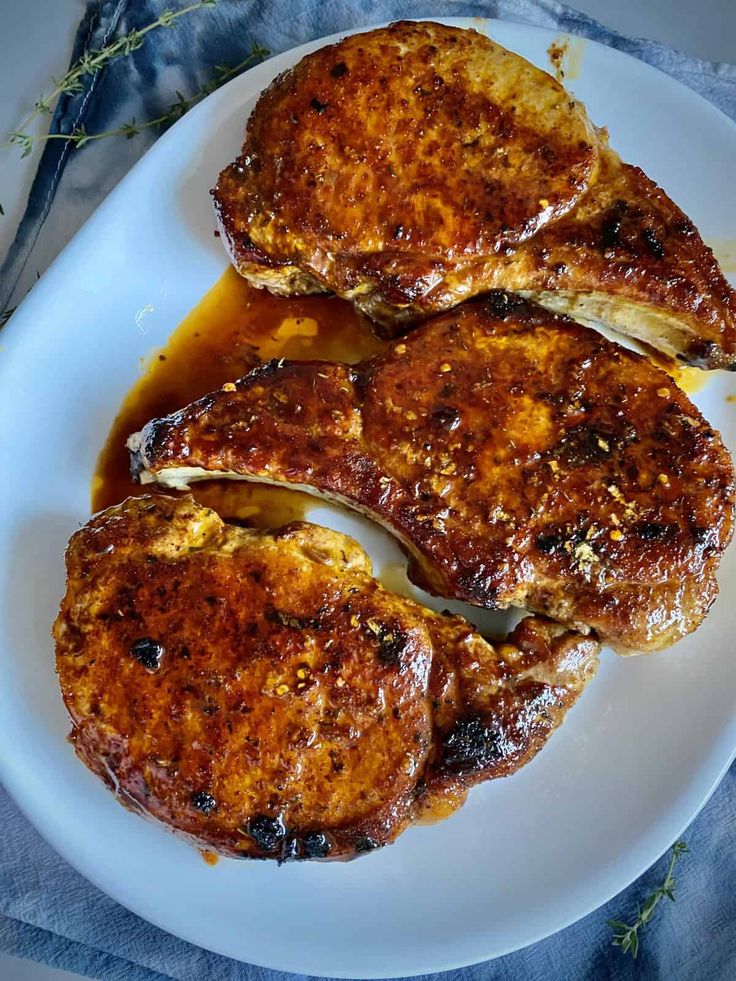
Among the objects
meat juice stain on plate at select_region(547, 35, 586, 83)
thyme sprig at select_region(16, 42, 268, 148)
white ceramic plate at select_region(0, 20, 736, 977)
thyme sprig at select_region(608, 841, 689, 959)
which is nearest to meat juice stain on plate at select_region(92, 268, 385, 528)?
white ceramic plate at select_region(0, 20, 736, 977)

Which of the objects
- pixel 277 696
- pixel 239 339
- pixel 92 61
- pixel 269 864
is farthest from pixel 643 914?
pixel 92 61

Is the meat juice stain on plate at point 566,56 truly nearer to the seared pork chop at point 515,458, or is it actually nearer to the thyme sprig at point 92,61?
the seared pork chop at point 515,458

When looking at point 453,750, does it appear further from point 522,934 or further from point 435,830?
point 522,934

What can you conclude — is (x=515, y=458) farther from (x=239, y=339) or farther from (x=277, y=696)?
(x=239, y=339)

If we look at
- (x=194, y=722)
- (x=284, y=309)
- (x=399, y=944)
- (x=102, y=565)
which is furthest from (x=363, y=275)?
(x=399, y=944)

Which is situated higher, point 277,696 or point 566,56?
point 566,56

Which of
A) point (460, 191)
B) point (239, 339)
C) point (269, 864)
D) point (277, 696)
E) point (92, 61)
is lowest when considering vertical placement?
point (269, 864)
